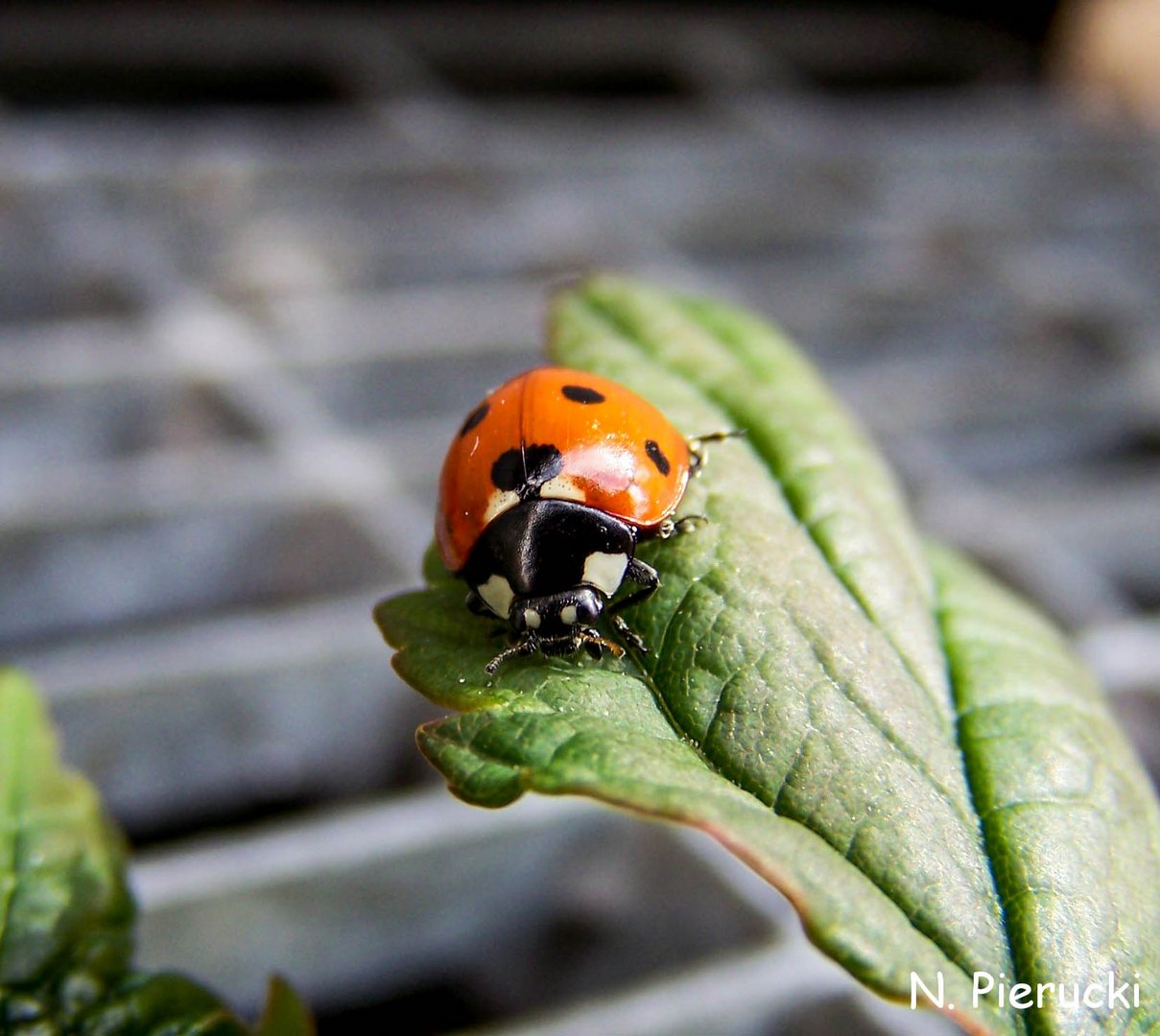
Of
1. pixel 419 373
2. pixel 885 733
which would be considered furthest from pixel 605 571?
pixel 419 373

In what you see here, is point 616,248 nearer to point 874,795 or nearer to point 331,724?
point 331,724

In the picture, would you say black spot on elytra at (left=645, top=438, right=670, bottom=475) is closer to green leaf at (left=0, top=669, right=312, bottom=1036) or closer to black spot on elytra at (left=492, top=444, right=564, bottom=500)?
black spot on elytra at (left=492, top=444, right=564, bottom=500)

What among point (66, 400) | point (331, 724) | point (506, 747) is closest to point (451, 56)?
point (66, 400)

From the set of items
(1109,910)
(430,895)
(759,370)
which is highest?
(759,370)

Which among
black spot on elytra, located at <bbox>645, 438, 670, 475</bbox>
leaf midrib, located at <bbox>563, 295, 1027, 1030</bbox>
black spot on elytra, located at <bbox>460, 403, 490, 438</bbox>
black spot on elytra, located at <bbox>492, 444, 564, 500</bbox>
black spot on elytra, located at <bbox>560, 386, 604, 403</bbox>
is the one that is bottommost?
leaf midrib, located at <bbox>563, 295, 1027, 1030</bbox>

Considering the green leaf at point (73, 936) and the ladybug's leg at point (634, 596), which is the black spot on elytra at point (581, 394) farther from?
the green leaf at point (73, 936)

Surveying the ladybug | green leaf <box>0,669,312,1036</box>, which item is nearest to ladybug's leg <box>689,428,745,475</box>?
the ladybug
